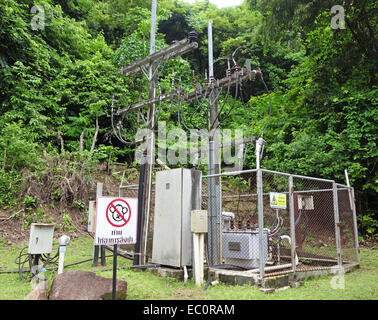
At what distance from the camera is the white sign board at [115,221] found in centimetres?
367

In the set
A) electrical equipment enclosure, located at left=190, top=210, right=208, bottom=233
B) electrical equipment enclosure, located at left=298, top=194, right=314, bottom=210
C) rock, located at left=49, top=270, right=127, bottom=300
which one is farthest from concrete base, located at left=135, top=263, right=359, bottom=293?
electrical equipment enclosure, located at left=298, top=194, right=314, bottom=210

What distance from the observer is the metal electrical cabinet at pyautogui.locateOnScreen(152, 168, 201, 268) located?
5.43 m

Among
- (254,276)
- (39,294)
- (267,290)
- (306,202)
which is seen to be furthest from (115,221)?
(306,202)

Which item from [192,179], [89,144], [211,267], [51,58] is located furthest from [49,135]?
[211,267]

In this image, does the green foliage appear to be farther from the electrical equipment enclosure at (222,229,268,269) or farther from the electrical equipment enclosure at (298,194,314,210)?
the electrical equipment enclosure at (298,194,314,210)

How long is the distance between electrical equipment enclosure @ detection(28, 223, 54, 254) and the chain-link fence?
2995mm

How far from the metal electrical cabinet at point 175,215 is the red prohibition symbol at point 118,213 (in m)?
1.73

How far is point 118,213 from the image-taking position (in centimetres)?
385

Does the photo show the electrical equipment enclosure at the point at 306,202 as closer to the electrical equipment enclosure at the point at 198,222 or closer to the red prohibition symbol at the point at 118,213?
the electrical equipment enclosure at the point at 198,222

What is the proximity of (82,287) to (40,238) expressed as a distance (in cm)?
182

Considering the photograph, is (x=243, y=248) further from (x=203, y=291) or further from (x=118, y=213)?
(x=118, y=213)

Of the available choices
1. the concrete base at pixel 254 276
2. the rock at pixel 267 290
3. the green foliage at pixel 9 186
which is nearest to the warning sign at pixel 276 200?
the concrete base at pixel 254 276

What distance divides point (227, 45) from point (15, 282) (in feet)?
Answer: 58.0

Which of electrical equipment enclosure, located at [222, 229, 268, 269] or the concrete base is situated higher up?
electrical equipment enclosure, located at [222, 229, 268, 269]
